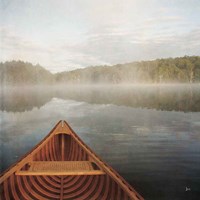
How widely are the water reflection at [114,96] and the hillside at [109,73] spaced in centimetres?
21

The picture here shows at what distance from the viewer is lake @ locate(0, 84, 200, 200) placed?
643 cm

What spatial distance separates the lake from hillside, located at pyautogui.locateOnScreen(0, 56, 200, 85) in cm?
25

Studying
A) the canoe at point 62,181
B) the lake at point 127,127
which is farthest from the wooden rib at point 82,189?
the lake at point 127,127

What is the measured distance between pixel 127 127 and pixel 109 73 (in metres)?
Answer: 1.79

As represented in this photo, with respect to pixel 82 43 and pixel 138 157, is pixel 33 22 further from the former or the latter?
pixel 138 157

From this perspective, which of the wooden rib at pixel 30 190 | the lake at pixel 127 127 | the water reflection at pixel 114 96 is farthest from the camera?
the water reflection at pixel 114 96

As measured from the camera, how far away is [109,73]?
9.51m

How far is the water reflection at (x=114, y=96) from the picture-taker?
846cm

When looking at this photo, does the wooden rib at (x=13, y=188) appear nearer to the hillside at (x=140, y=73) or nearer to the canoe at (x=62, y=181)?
the canoe at (x=62, y=181)

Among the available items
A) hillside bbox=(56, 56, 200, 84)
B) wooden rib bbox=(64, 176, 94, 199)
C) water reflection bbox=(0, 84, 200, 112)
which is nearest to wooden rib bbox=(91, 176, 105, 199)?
wooden rib bbox=(64, 176, 94, 199)

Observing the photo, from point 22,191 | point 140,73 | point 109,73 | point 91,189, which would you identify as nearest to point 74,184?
point 91,189

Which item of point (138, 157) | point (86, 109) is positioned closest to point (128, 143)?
point (138, 157)

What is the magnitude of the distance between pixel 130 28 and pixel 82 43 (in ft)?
3.51

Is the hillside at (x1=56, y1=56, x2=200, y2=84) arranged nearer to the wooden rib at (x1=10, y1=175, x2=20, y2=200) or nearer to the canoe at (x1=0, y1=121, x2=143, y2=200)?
the canoe at (x1=0, y1=121, x2=143, y2=200)
